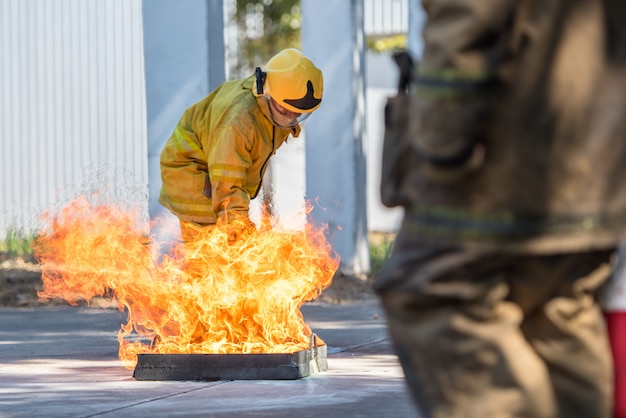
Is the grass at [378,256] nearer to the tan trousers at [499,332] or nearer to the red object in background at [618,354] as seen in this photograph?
the red object in background at [618,354]

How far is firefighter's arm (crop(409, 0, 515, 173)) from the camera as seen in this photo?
8.58ft

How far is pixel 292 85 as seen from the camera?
6406 millimetres

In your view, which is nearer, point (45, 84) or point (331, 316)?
point (331, 316)

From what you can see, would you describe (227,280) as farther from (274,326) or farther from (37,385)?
(37,385)

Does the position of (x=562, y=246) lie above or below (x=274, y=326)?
above

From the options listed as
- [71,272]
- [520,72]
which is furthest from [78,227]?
[520,72]

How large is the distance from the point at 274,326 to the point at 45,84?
7.09 metres

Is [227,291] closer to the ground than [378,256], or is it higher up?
higher up

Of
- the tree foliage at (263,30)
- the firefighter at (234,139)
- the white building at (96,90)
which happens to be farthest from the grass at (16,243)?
the tree foliage at (263,30)

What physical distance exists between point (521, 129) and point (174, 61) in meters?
8.08

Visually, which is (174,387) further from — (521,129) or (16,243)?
(16,243)

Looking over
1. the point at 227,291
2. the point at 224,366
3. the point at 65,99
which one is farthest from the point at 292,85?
the point at 65,99

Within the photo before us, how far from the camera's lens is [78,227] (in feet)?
25.2

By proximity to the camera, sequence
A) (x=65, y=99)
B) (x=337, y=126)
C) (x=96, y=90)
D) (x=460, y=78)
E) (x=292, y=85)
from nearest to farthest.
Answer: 1. (x=460, y=78)
2. (x=292, y=85)
3. (x=337, y=126)
4. (x=96, y=90)
5. (x=65, y=99)
